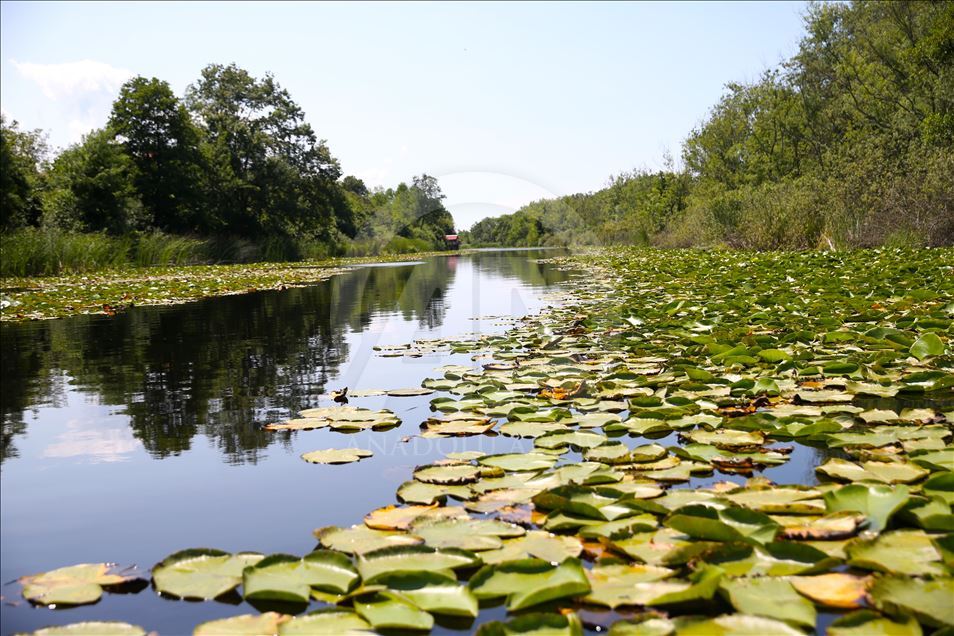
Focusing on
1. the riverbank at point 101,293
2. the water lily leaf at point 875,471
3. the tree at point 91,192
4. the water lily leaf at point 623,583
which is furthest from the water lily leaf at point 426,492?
the tree at point 91,192

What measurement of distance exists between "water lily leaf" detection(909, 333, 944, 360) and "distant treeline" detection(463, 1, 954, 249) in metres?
12.5

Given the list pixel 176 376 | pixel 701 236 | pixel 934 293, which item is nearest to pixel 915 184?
pixel 701 236

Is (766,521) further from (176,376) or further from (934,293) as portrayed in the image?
(934,293)

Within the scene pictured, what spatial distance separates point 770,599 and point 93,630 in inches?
49.4

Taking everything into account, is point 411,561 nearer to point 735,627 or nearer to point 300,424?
point 735,627

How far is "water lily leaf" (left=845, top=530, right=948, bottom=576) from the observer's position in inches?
51.9

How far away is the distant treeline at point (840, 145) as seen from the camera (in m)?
15.3

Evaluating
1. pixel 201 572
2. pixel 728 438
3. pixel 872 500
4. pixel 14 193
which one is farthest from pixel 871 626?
pixel 14 193

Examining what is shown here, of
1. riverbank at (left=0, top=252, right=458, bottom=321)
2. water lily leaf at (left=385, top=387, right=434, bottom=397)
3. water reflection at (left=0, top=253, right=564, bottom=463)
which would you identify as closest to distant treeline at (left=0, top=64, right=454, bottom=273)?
riverbank at (left=0, top=252, right=458, bottom=321)

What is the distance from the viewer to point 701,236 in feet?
82.1

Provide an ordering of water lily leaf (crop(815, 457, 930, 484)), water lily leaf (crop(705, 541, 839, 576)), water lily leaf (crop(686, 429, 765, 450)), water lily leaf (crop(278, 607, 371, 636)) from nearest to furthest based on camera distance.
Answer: water lily leaf (crop(278, 607, 371, 636)), water lily leaf (crop(705, 541, 839, 576)), water lily leaf (crop(815, 457, 930, 484)), water lily leaf (crop(686, 429, 765, 450))

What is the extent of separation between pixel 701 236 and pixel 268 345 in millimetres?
22329

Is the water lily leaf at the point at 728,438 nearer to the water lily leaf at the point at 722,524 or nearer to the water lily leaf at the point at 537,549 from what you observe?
the water lily leaf at the point at 722,524

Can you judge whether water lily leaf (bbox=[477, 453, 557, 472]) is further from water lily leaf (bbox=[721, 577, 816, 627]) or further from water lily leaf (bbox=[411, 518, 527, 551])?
water lily leaf (bbox=[721, 577, 816, 627])
